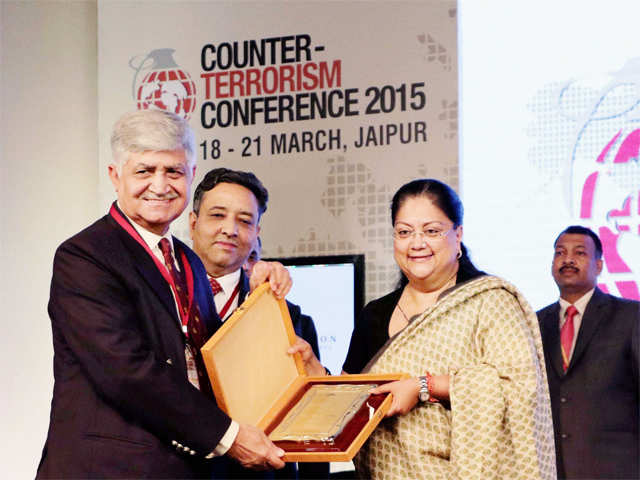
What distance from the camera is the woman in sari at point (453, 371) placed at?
290 cm

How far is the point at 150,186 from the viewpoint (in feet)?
9.29

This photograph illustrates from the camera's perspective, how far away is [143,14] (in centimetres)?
625

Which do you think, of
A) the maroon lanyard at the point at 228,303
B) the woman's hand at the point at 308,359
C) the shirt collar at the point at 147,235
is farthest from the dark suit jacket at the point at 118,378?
the maroon lanyard at the point at 228,303

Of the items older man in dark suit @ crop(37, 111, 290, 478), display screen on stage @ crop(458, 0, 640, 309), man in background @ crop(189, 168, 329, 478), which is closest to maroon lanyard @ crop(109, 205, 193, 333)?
older man in dark suit @ crop(37, 111, 290, 478)

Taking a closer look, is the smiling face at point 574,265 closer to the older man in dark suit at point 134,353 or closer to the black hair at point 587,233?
the black hair at point 587,233

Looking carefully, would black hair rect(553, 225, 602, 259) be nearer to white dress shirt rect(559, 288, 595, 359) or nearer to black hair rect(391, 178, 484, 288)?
white dress shirt rect(559, 288, 595, 359)

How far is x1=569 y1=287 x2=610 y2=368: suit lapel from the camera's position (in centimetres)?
502

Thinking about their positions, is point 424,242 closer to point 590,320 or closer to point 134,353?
point 134,353

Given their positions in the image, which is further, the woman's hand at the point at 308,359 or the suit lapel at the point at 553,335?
the suit lapel at the point at 553,335

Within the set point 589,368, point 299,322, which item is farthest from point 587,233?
point 299,322

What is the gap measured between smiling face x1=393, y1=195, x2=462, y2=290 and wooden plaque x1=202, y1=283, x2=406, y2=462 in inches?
16.0

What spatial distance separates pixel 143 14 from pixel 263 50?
90cm

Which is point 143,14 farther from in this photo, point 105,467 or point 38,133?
point 105,467

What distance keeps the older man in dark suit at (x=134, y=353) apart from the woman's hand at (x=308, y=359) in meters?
0.47
